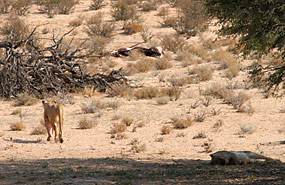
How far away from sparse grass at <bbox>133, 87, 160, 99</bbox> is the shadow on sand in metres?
9.00

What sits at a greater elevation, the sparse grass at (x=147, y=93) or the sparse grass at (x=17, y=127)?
the sparse grass at (x=147, y=93)

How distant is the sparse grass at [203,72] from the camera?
933 inches

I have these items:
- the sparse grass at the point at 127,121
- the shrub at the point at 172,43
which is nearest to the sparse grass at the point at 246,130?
the sparse grass at the point at 127,121

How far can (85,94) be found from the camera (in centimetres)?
2080

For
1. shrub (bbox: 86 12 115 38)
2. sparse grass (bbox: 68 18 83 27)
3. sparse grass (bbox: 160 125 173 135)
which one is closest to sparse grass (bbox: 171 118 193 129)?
sparse grass (bbox: 160 125 173 135)

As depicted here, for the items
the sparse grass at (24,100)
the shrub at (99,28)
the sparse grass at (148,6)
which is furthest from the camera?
the sparse grass at (148,6)

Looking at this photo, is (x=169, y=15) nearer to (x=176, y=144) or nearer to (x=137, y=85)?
(x=137, y=85)

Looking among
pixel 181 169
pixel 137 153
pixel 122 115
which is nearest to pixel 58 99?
pixel 122 115

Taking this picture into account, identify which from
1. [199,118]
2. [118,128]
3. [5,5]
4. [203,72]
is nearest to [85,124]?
[118,128]

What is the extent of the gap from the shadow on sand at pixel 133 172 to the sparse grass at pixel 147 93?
9.00 meters

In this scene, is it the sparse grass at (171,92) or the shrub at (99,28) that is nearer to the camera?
the sparse grass at (171,92)

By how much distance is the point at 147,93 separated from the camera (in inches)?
810

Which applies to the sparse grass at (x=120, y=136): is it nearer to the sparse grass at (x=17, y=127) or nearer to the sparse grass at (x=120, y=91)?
the sparse grass at (x=17, y=127)

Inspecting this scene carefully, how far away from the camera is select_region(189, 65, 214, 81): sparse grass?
77.8 ft
